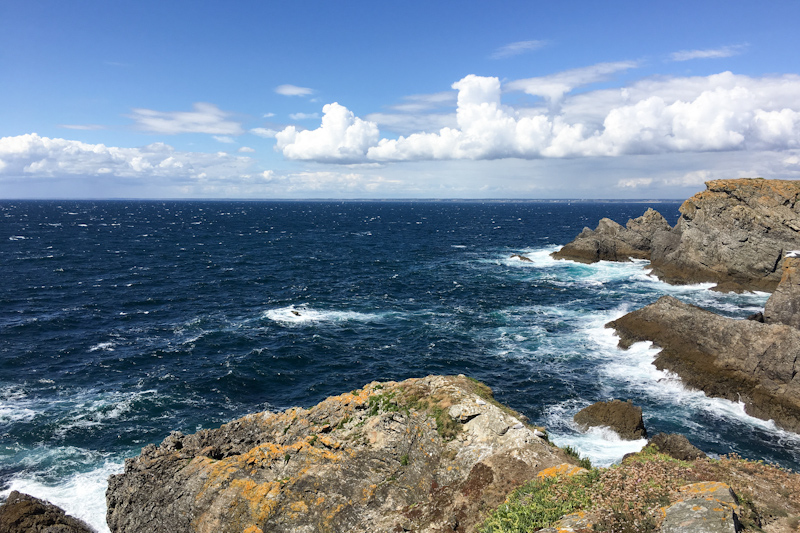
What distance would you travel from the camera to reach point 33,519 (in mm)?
17844

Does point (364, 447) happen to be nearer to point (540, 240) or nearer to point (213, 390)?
point (213, 390)

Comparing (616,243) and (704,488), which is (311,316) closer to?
(704,488)

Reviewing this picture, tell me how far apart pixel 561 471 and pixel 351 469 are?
21.7ft

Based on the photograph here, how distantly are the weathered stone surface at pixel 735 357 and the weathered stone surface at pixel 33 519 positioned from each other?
131 ft

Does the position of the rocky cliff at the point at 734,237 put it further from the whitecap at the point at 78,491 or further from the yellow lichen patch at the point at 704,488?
the whitecap at the point at 78,491

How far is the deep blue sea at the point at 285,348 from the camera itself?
89.3 feet

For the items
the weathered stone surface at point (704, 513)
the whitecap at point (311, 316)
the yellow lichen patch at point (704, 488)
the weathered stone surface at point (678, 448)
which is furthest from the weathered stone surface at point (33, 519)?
the whitecap at point (311, 316)

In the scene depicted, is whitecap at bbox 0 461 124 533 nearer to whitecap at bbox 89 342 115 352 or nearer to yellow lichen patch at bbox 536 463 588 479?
whitecap at bbox 89 342 115 352

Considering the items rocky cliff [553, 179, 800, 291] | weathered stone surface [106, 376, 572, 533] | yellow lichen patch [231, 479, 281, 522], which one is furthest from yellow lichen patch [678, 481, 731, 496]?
rocky cliff [553, 179, 800, 291]

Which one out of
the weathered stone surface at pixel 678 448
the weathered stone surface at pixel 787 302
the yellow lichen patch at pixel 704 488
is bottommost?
the weathered stone surface at pixel 678 448

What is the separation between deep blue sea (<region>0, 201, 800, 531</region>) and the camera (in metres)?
27.2

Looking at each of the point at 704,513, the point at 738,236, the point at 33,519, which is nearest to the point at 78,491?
the point at 33,519

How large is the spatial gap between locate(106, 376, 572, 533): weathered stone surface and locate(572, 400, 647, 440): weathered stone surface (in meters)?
14.3

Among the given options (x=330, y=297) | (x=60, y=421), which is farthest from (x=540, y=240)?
(x=60, y=421)
